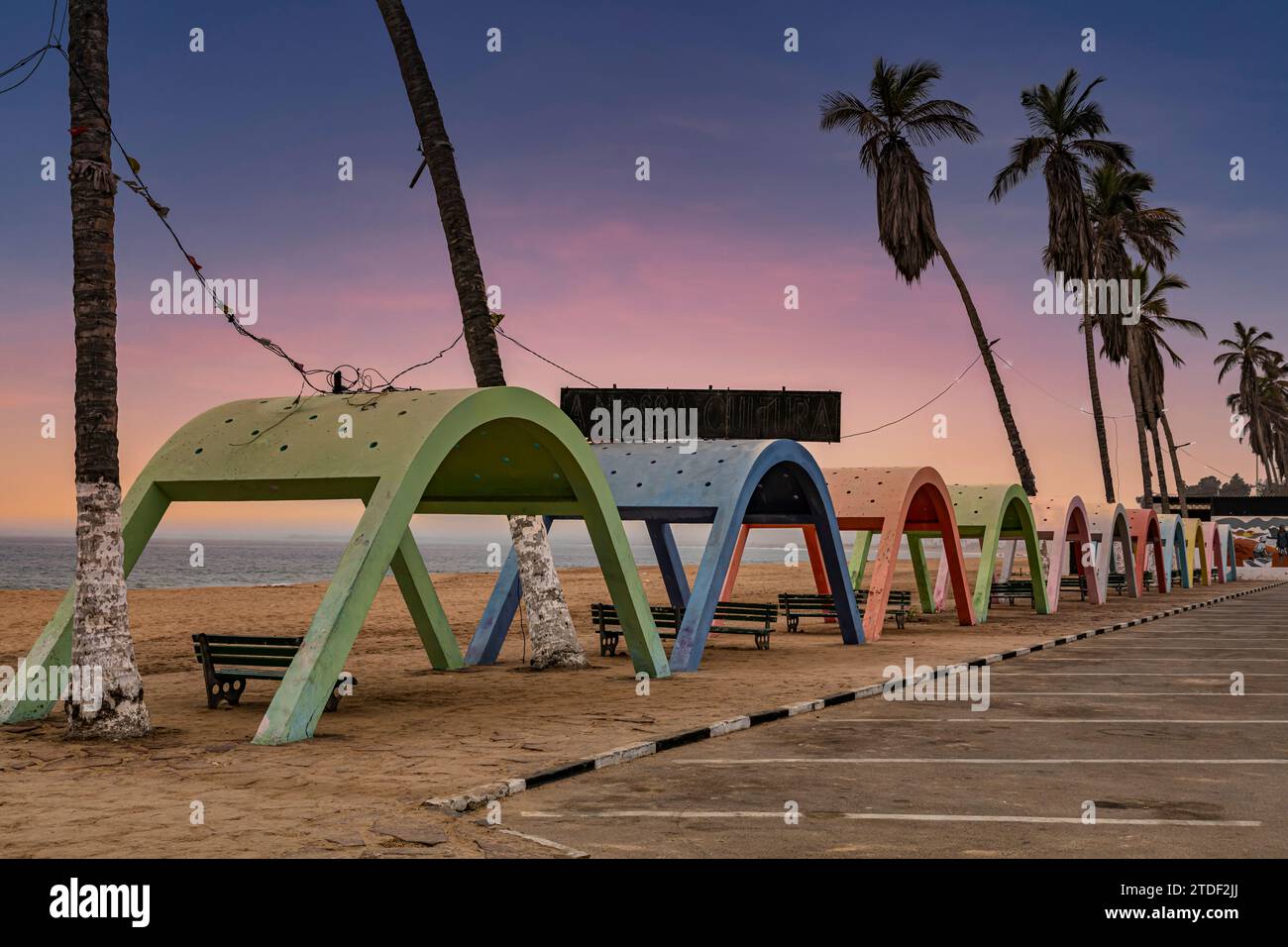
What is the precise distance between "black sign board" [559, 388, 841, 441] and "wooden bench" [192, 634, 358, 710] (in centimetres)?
2486

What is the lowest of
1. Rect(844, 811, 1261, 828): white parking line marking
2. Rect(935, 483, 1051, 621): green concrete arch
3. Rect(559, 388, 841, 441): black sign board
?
Rect(844, 811, 1261, 828): white parking line marking

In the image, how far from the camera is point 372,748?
1049cm

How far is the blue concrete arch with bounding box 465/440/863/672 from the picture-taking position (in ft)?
58.7

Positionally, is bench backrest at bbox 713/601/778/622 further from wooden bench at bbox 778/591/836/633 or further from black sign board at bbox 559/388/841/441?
black sign board at bbox 559/388/841/441

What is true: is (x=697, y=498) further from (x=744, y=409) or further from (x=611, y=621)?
(x=744, y=409)

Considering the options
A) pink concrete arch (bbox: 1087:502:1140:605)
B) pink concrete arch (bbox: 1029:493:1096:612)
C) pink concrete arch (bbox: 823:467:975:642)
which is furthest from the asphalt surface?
pink concrete arch (bbox: 1087:502:1140:605)

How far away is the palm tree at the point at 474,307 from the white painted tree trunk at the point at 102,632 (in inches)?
270

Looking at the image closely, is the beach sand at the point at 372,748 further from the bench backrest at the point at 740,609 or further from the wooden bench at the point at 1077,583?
the wooden bench at the point at 1077,583

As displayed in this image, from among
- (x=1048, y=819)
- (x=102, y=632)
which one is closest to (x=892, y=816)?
(x=1048, y=819)

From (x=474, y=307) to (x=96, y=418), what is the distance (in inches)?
284
